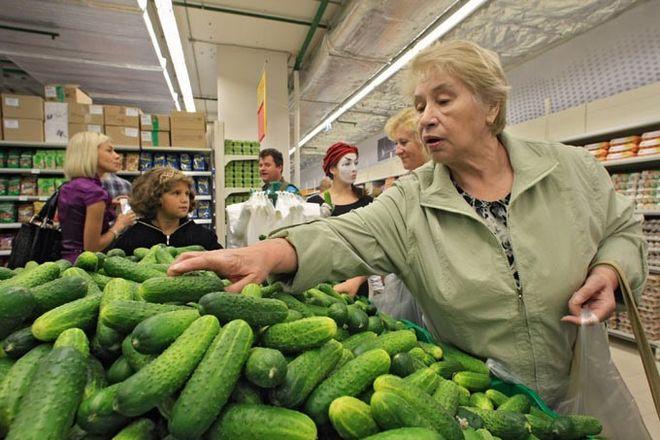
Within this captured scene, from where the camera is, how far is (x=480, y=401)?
0.95 metres

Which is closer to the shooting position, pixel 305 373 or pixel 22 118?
pixel 305 373

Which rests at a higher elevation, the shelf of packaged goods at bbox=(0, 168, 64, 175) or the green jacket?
the shelf of packaged goods at bbox=(0, 168, 64, 175)

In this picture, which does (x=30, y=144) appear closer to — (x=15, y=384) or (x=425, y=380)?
(x=15, y=384)

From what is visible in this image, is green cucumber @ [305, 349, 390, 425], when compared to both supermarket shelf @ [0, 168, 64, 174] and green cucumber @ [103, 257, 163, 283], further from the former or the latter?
supermarket shelf @ [0, 168, 64, 174]

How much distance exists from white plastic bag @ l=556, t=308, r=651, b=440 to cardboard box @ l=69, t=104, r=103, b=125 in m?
5.70

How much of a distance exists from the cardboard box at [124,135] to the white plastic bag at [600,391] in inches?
215

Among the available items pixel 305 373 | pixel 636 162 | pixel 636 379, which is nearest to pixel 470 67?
pixel 305 373

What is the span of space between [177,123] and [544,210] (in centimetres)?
525

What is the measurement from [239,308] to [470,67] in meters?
0.98

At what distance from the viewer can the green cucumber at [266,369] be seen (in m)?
0.64

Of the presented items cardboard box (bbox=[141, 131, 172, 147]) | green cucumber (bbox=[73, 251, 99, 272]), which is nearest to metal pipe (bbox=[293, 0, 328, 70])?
cardboard box (bbox=[141, 131, 172, 147])

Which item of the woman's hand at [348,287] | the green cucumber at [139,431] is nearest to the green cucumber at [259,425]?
the green cucumber at [139,431]

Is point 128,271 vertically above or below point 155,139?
below

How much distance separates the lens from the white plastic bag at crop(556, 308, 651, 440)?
99 cm
